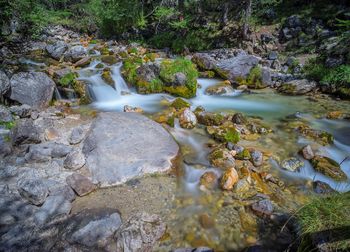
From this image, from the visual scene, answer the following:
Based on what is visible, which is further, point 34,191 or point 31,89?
point 31,89

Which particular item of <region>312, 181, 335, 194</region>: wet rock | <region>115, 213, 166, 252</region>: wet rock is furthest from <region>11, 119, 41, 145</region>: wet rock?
<region>312, 181, 335, 194</region>: wet rock

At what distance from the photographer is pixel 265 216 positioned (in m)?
Answer: 3.85

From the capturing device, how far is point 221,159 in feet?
16.8

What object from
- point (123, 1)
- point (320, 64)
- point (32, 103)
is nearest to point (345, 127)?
point (320, 64)

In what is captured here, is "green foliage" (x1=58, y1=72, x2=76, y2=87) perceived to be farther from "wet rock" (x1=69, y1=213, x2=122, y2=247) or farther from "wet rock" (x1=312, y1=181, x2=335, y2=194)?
"wet rock" (x1=312, y1=181, x2=335, y2=194)

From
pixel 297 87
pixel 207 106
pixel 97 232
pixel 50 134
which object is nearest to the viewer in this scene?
pixel 97 232

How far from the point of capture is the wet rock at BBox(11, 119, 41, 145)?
17.1ft

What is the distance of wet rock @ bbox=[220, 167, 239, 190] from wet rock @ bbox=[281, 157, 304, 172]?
1.18 metres

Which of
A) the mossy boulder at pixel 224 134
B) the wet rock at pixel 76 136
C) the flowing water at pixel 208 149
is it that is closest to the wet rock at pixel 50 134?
the wet rock at pixel 76 136

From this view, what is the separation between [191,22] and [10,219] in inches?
→ 580

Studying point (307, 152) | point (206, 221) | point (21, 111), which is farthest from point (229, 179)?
point (21, 111)

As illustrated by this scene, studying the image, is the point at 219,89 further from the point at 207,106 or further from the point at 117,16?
the point at 117,16

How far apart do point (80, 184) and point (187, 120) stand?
10.6ft

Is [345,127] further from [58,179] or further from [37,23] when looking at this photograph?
→ [37,23]
